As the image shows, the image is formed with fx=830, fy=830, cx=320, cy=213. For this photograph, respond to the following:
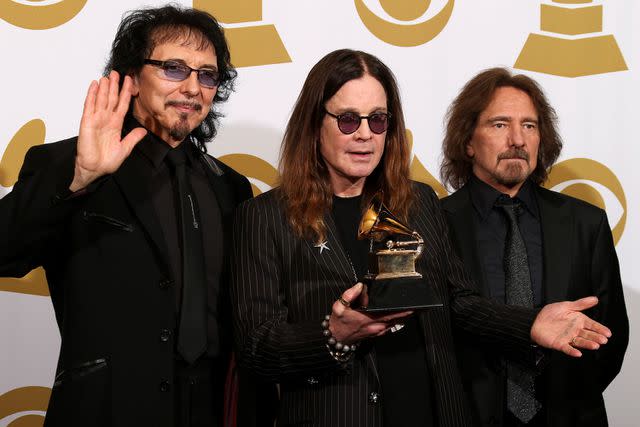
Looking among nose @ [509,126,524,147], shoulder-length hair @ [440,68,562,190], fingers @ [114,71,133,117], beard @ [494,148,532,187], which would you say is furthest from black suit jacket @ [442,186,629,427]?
fingers @ [114,71,133,117]

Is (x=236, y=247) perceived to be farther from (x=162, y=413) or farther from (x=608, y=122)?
(x=608, y=122)

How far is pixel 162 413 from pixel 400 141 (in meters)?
1.28

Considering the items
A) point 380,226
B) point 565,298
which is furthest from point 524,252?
point 380,226

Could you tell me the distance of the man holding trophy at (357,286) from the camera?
2531 millimetres

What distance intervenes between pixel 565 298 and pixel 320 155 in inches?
47.7

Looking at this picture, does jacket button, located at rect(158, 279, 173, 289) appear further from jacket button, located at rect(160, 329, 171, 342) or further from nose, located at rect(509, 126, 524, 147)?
nose, located at rect(509, 126, 524, 147)

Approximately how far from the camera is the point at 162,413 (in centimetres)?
282

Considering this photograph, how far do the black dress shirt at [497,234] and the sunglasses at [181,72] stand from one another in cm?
128

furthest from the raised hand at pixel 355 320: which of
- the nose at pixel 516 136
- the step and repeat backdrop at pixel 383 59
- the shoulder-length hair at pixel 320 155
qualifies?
→ the step and repeat backdrop at pixel 383 59

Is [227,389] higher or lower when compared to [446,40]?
lower

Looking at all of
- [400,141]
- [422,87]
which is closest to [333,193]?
[400,141]

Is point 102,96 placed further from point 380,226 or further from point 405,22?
point 405,22

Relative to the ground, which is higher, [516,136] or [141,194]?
[516,136]

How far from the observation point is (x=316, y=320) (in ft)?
8.47
